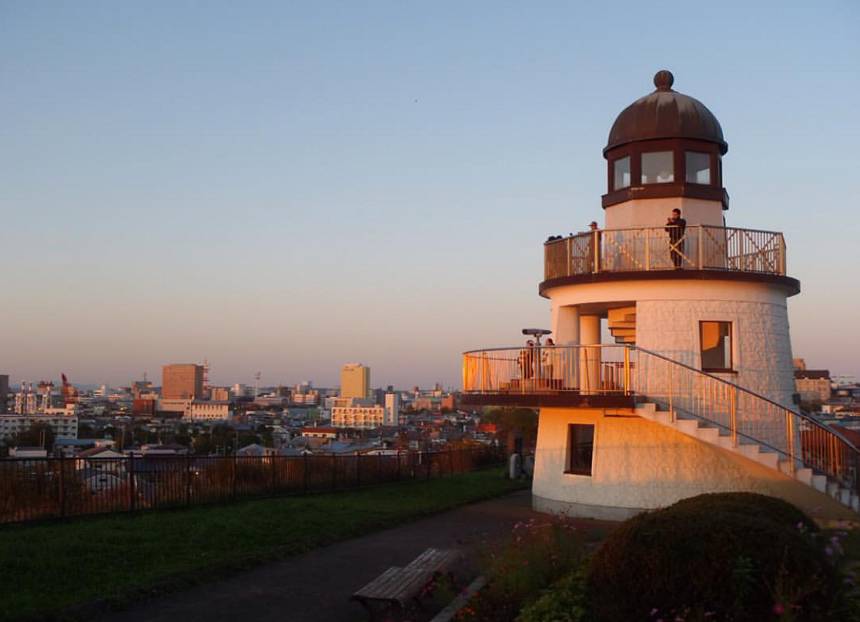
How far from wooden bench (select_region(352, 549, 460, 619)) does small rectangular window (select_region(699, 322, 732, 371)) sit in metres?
10.4

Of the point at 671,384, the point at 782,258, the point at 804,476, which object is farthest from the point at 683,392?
Answer: the point at 782,258

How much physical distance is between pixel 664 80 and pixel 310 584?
1547cm

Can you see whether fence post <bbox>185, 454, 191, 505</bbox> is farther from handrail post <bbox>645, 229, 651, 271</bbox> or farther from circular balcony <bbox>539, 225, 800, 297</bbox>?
handrail post <bbox>645, 229, 651, 271</bbox>

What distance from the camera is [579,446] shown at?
66.6 feet

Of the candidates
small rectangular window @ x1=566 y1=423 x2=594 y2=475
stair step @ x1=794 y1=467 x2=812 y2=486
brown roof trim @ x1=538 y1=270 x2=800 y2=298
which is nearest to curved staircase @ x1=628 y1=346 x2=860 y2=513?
stair step @ x1=794 y1=467 x2=812 y2=486

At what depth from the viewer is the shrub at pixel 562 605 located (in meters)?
8.30

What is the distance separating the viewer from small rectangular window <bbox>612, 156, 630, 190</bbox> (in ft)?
68.5

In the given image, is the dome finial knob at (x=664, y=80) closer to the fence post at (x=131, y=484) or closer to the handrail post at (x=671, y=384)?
the handrail post at (x=671, y=384)

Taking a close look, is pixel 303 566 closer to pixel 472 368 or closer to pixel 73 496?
pixel 73 496

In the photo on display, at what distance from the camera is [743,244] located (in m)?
19.3

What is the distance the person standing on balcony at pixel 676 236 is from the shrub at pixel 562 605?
11458 mm

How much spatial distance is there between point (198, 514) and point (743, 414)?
11.6 metres

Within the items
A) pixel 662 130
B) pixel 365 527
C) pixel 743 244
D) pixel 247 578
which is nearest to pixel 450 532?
pixel 365 527

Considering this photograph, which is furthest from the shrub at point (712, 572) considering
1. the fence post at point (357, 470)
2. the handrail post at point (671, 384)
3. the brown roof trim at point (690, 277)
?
the fence post at point (357, 470)
